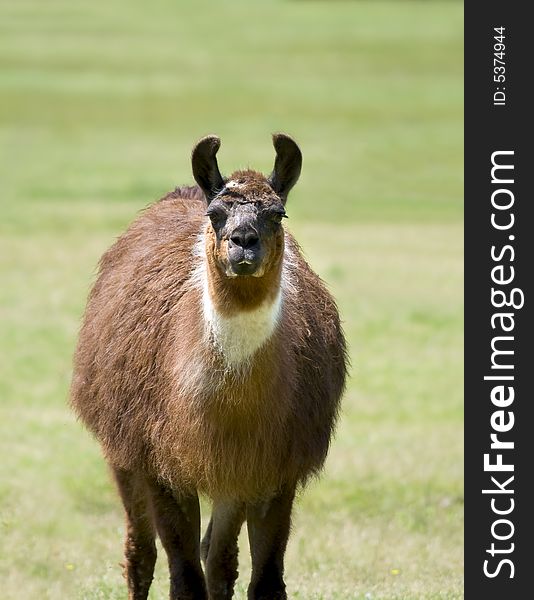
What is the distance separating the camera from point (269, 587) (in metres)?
8.61

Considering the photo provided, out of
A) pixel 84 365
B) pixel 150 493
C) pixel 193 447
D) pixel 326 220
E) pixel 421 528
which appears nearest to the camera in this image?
pixel 193 447

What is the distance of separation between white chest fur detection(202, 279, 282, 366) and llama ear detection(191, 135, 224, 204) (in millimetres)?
641

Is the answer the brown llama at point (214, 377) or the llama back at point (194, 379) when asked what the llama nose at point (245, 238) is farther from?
the llama back at point (194, 379)

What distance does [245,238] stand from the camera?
7402mm

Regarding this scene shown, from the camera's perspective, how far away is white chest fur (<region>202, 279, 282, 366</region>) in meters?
7.68

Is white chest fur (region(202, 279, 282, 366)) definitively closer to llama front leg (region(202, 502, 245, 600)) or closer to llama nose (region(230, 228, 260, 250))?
llama nose (region(230, 228, 260, 250))

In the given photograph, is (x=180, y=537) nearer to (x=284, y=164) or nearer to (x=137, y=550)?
(x=137, y=550)

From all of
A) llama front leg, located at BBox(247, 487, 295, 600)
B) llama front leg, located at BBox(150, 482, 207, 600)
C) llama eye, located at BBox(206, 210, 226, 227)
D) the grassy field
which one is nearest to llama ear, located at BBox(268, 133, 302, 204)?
llama eye, located at BBox(206, 210, 226, 227)

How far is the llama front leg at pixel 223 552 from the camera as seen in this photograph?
8.91 meters

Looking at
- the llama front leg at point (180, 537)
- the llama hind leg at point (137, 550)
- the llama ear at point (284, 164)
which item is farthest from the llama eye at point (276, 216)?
the llama hind leg at point (137, 550)

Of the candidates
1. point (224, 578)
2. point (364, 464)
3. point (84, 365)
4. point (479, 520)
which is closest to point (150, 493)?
point (224, 578)

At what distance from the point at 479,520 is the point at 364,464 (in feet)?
18.4

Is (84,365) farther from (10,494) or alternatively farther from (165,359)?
(10,494)

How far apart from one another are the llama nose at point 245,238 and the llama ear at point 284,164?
0.65 metres
